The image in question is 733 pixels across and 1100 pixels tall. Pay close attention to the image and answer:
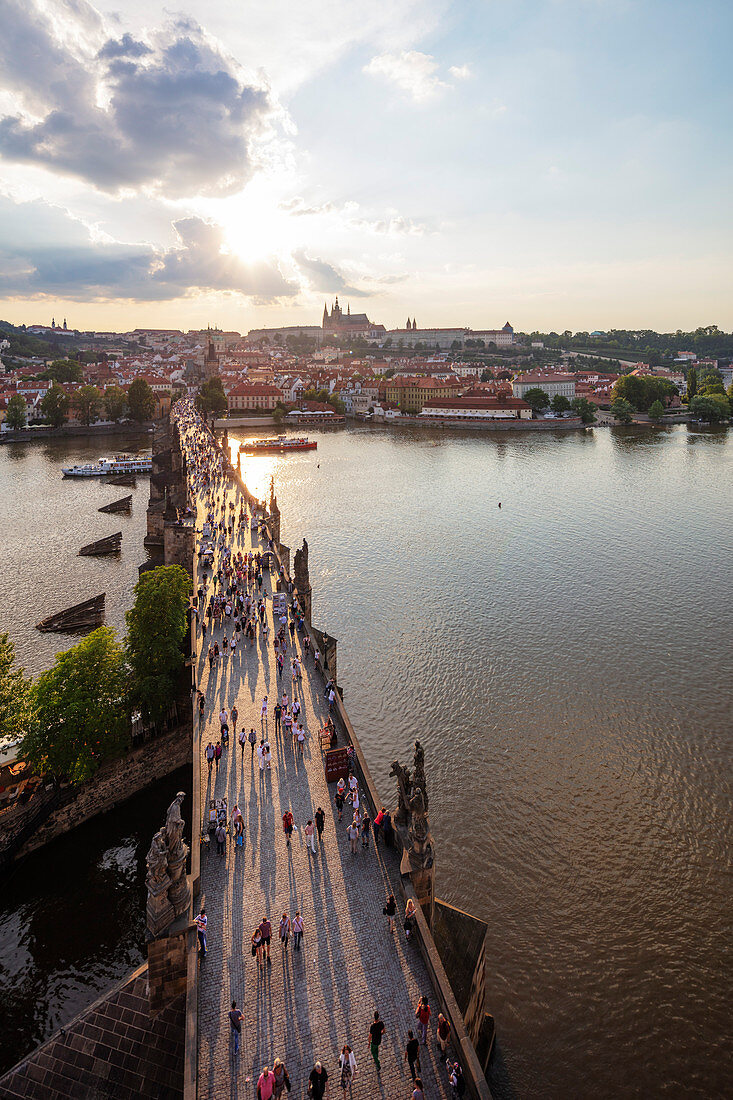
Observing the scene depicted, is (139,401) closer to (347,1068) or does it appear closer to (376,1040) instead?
(376,1040)

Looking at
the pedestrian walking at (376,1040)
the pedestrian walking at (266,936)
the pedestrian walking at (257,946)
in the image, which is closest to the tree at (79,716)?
the pedestrian walking at (257,946)

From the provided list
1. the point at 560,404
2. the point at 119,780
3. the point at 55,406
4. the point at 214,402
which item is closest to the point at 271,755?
the point at 119,780

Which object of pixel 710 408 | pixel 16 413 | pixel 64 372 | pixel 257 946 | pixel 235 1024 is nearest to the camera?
pixel 235 1024

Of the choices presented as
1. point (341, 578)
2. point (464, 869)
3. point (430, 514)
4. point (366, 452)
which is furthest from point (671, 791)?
point (366, 452)

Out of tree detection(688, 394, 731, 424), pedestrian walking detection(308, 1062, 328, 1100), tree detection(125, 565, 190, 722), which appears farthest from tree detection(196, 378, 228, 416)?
pedestrian walking detection(308, 1062, 328, 1100)

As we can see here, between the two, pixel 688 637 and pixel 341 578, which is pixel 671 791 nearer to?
pixel 688 637
